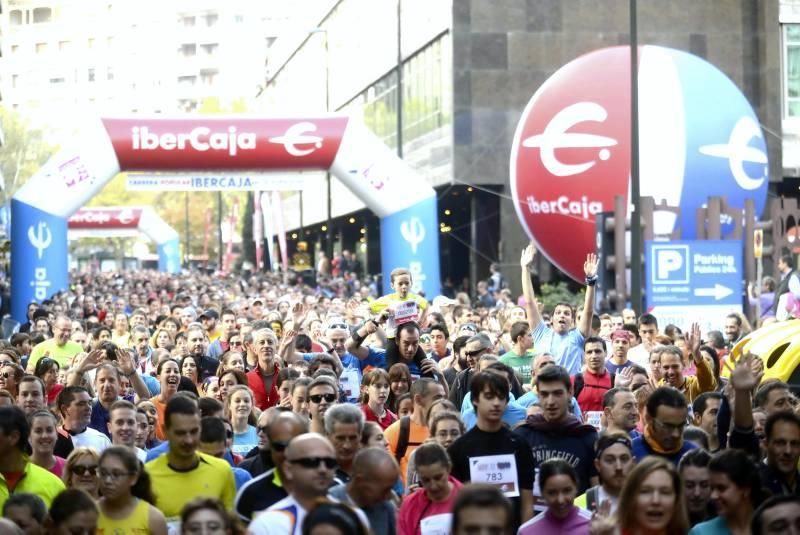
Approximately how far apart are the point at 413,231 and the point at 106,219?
59.5m

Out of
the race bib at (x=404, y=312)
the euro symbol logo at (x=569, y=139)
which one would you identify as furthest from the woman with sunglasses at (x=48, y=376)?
the euro symbol logo at (x=569, y=139)

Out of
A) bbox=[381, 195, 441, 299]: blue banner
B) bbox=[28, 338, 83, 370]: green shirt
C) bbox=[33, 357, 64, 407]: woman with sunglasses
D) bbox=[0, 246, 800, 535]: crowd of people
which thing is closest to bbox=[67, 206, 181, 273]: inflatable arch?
bbox=[381, 195, 441, 299]: blue banner

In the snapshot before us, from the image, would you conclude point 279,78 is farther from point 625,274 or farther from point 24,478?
point 24,478

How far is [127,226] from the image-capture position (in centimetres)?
8762

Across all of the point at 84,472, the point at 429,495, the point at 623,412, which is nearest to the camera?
the point at 429,495

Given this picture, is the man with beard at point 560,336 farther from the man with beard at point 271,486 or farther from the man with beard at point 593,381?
the man with beard at point 271,486

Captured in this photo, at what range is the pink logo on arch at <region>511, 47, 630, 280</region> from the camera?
31.4m

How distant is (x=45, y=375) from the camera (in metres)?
13.3

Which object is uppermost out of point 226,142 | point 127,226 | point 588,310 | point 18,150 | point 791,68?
point 18,150

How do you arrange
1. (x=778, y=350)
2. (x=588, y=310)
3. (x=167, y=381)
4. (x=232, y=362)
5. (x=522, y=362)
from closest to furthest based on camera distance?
Answer: (x=167, y=381), (x=232, y=362), (x=778, y=350), (x=522, y=362), (x=588, y=310)

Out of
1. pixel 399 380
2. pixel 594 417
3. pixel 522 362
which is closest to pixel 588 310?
pixel 522 362

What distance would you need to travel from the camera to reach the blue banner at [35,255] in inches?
1134

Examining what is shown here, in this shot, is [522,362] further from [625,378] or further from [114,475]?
[114,475]

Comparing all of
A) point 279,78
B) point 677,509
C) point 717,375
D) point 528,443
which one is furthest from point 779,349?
point 279,78
